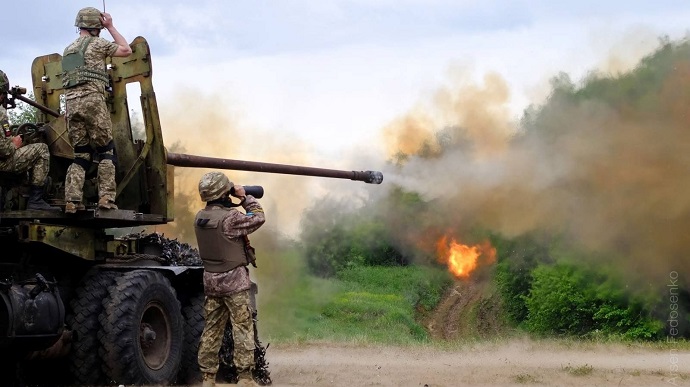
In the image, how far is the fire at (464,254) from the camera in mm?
24047

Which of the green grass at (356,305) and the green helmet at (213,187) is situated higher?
the green helmet at (213,187)

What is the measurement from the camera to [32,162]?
10297mm

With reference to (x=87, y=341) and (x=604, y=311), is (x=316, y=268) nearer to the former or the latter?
(x=604, y=311)

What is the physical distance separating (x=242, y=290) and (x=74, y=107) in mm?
2594

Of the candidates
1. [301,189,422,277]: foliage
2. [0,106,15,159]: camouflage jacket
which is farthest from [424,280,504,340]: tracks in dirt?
[0,106,15,159]: camouflage jacket

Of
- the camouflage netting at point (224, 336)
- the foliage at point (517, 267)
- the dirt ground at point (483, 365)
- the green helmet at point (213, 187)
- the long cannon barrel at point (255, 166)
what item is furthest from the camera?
the foliage at point (517, 267)

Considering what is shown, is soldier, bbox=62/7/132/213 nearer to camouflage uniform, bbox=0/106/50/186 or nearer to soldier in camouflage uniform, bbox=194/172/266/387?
camouflage uniform, bbox=0/106/50/186

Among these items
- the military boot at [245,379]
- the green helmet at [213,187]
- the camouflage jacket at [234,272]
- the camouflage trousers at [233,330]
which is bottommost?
the military boot at [245,379]

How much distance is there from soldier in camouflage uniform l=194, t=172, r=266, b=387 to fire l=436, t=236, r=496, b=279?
1446cm

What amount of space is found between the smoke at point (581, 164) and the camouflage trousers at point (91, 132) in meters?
8.95

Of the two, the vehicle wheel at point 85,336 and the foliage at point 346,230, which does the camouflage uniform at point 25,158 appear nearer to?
the vehicle wheel at point 85,336

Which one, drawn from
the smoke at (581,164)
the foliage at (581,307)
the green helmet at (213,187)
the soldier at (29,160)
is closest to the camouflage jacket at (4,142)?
the soldier at (29,160)

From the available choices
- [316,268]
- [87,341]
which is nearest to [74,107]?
[87,341]

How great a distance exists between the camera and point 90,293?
1048cm
